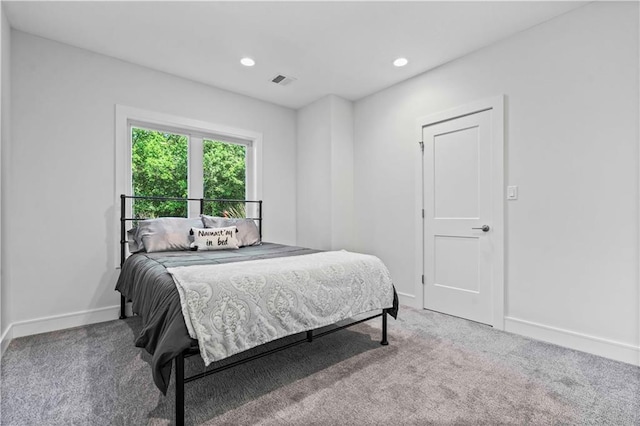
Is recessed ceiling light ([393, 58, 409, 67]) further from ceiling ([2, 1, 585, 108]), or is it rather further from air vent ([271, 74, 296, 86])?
air vent ([271, 74, 296, 86])

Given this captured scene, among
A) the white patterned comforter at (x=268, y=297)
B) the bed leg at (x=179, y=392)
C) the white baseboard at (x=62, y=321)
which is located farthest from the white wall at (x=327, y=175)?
the bed leg at (x=179, y=392)

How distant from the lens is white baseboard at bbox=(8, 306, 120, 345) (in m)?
2.53

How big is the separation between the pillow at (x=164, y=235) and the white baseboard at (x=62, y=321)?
77 cm

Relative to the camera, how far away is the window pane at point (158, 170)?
3.29 meters

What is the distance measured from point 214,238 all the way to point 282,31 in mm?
1926

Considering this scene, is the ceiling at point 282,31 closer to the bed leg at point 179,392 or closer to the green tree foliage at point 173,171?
the green tree foliage at point 173,171

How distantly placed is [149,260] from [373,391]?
178 centimetres

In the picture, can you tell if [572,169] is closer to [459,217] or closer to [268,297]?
[459,217]

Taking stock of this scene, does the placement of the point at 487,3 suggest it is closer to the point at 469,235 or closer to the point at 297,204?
the point at 469,235

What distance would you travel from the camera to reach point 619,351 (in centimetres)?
209

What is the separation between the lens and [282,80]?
3.50m

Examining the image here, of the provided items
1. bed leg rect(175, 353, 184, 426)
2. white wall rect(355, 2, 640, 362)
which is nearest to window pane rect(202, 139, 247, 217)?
bed leg rect(175, 353, 184, 426)

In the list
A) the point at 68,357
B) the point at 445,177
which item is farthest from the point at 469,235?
the point at 68,357

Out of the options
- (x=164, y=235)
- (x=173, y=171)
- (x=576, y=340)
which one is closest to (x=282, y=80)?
(x=173, y=171)
